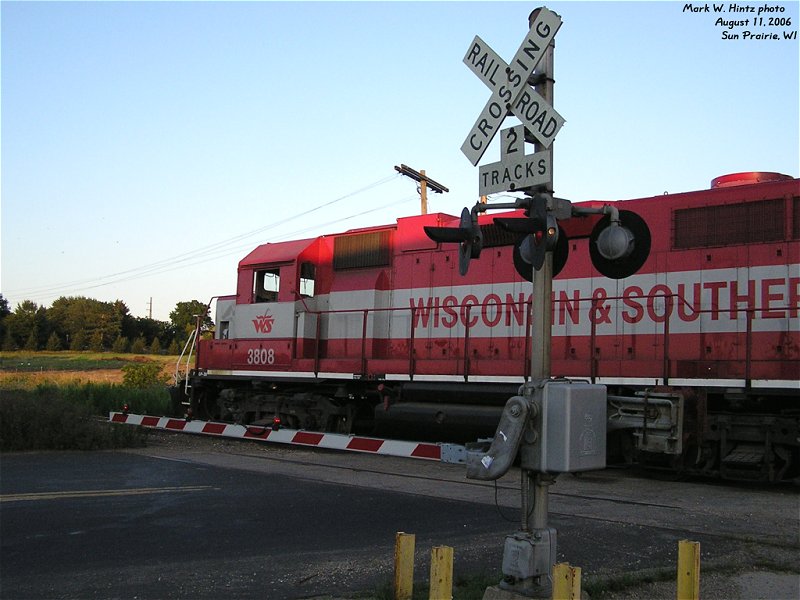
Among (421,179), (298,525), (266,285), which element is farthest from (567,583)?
(421,179)

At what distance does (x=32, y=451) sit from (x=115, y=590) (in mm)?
8663

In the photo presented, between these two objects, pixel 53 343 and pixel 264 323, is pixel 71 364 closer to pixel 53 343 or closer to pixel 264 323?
pixel 53 343

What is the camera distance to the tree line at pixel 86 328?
68.6 m

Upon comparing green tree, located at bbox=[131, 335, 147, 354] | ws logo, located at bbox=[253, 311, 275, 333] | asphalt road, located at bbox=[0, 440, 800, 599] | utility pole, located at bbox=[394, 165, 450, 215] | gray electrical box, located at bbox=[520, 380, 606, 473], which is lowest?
asphalt road, located at bbox=[0, 440, 800, 599]

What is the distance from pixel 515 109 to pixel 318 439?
7.40m

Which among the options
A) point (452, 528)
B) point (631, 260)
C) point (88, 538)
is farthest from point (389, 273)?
point (631, 260)

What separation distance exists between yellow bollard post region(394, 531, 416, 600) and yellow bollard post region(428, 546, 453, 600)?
18.2 inches

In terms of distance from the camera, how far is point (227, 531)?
6844 millimetres

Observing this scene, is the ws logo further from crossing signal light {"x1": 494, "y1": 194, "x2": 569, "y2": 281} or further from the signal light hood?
crossing signal light {"x1": 494, "y1": 194, "x2": 569, "y2": 281}

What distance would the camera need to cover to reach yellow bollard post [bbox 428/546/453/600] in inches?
159

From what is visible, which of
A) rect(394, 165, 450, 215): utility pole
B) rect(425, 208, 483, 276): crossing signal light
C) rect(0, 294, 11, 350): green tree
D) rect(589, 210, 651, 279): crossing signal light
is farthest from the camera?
rect(0, 294, 11, 350): green tree

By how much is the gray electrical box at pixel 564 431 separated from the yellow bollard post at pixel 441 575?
745 mm

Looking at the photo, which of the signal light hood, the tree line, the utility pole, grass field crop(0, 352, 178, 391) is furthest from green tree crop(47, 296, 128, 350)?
the signal light hood

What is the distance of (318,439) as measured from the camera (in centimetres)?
1099
